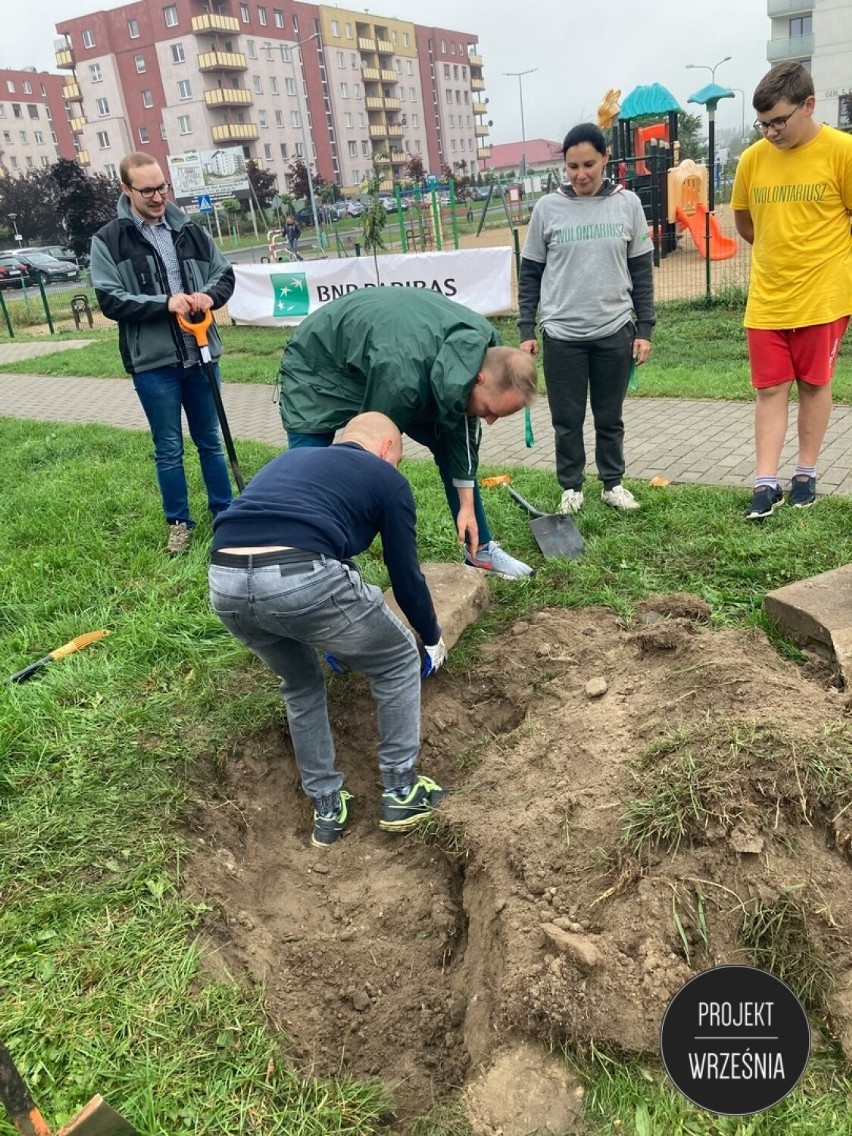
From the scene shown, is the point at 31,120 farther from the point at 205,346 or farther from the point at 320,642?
the point at 320,642

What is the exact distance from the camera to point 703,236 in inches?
574

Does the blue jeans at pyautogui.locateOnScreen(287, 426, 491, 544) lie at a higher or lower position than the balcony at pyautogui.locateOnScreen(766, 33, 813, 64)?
lower

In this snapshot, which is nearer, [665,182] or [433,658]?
[433,658]

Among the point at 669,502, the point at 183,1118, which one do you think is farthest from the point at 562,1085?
the point at 669,502

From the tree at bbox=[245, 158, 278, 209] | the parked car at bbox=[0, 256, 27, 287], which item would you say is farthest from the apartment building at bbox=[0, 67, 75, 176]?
the parked car at bbox=[0, 256, 27, 287]

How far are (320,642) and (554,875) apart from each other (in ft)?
3.04

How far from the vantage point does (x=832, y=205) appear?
3.95 m

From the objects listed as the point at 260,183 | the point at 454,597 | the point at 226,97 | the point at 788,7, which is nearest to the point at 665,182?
the point at 454,597

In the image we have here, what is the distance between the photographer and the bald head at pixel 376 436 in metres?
2.69

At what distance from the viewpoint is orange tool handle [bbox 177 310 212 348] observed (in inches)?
178

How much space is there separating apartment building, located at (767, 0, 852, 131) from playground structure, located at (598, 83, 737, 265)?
32.8 meters

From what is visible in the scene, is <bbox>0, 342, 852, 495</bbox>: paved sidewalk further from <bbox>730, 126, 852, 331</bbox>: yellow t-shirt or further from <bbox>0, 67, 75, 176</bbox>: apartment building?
<bbox>0, 67, 75, 176</bbox>: apartment building

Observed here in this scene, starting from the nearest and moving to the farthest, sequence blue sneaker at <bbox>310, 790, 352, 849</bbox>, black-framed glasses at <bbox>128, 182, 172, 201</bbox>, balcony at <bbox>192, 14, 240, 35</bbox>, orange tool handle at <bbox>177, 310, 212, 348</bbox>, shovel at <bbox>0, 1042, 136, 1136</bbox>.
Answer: shovel at <bbox>0, 1042, 136, 1136</bbox> < blue sneaker at <bbox>310, 790, 352, 849</bbox> < black-framed glasses at <bbox>128, 182, 172, 201</bbox> < orange tool handle at <bbox>177, 310, 212, 348</bbox> < balcony at <bbox>192, 14, 240, 35</bbox>

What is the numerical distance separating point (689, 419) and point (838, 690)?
13.8ft
